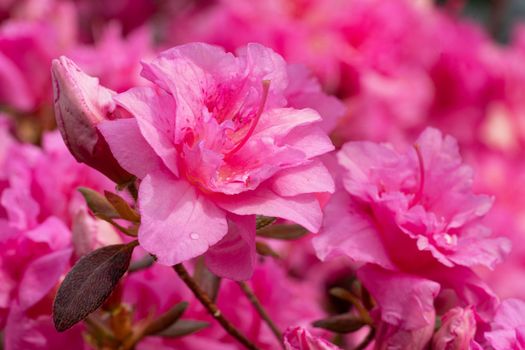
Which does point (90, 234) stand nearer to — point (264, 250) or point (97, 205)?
point (97, 205)

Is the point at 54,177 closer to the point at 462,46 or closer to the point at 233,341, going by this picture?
the point at 233,341

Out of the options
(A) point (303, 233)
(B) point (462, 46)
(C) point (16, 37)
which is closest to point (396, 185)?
(A) point (303, 233)

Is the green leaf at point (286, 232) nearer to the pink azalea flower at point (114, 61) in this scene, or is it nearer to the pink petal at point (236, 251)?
the pink petal at point (236, 251)

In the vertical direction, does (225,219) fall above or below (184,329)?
above

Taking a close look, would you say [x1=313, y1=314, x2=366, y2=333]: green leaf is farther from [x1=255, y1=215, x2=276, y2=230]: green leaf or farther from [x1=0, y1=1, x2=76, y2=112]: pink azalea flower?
[x1=0, y1=1, x2=76, y2=112]: pink azalea flower

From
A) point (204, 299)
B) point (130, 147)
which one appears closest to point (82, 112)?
point (130, 147)

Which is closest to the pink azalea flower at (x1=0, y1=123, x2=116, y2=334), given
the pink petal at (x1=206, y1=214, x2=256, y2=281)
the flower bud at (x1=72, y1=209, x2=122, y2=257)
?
the flower bud at (x1=72, y1=209, x2=122, y2=257)
